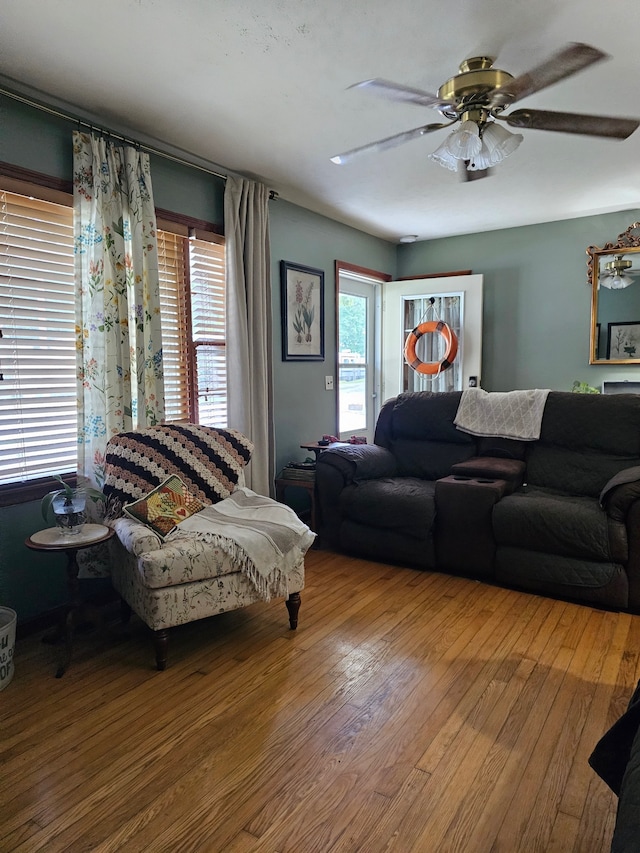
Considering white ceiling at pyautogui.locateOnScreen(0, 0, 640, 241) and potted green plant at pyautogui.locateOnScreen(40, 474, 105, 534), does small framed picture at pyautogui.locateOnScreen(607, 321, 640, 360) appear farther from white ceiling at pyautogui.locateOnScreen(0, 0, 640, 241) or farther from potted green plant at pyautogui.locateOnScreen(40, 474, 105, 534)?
potted green plant at pyautogui.locateOnScreen(40, 474, 105, 534)

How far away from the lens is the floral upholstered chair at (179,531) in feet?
7.54

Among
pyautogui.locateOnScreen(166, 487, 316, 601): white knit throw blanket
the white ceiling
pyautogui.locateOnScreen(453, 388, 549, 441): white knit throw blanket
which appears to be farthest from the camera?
pyautogui.locateOnScreen(453, 388, 549, 441): white knit throw blanket

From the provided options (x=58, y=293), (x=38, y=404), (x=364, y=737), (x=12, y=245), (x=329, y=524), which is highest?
(x=12, y=245)

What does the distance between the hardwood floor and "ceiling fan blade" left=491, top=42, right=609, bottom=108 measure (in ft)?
7.24

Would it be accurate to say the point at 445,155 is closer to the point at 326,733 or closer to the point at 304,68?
the point at 304,68

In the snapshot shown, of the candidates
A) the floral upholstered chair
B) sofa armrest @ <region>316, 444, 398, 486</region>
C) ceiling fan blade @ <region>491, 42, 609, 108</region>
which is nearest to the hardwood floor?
the floral upholstered chair

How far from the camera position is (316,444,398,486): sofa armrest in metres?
3.71

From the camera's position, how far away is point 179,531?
2512 mm

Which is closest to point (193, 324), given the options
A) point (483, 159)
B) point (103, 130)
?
point (103, 130)

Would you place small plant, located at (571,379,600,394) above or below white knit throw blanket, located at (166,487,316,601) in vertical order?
above

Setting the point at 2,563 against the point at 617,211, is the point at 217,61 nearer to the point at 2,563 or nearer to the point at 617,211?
the point at 2,563

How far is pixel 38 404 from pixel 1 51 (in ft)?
4.76

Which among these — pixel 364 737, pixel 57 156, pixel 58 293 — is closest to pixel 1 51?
pixel 57 156

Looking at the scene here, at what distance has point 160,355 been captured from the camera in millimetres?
3039
